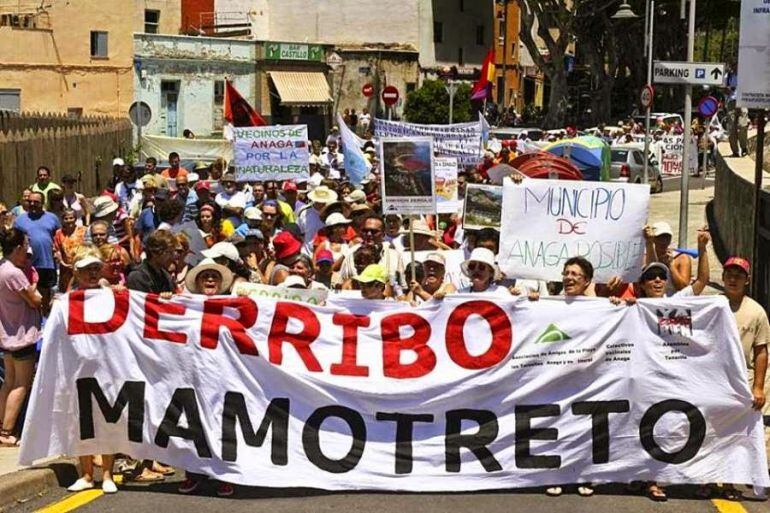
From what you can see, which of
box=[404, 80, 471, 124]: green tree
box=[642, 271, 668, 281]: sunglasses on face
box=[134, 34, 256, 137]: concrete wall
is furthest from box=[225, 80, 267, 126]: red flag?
box=[404, 80, 471, 124]: green tree

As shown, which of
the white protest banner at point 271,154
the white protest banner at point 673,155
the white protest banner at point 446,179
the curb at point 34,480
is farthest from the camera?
the white protest banner at point 673,155

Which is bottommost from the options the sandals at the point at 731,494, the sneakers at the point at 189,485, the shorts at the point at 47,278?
the sandals at the point at 731,494

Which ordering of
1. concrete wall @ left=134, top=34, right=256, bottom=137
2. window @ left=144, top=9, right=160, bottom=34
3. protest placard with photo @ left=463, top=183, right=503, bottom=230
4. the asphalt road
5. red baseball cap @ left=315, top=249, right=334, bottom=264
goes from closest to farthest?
1. the asphalt road
2. red baseball cap @ left=315, top=249, right=334, bottom=264
3. protest placard with photo @ left=463, top=183, right=503, bottom=230
4. concrete wall @ left=134, top=34, right=256, bottom=137
5. window @ left=144, top=9, right=160, bottom=34

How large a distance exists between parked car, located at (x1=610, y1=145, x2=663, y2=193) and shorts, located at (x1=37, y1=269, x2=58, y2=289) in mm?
21355

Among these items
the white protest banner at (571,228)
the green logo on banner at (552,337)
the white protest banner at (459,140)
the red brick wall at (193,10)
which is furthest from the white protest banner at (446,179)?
the red brick wall at (193,10)

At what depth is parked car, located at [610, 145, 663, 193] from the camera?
32469 mm

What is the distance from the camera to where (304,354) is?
26.4ft

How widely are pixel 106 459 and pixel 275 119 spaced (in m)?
46.4

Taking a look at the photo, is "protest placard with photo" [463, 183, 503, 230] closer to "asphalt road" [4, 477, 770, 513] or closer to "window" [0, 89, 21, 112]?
"asphalt road" [4, 477, 770, 513]

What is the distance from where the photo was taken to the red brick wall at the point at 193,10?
59.4 meters

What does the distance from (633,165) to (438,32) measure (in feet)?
99.7

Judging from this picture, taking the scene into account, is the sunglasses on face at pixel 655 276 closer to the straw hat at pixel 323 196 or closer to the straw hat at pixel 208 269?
the straw hat at pixel 208 269

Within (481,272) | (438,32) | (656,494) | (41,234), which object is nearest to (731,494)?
(656,494)

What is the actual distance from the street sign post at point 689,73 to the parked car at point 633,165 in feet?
50.2
